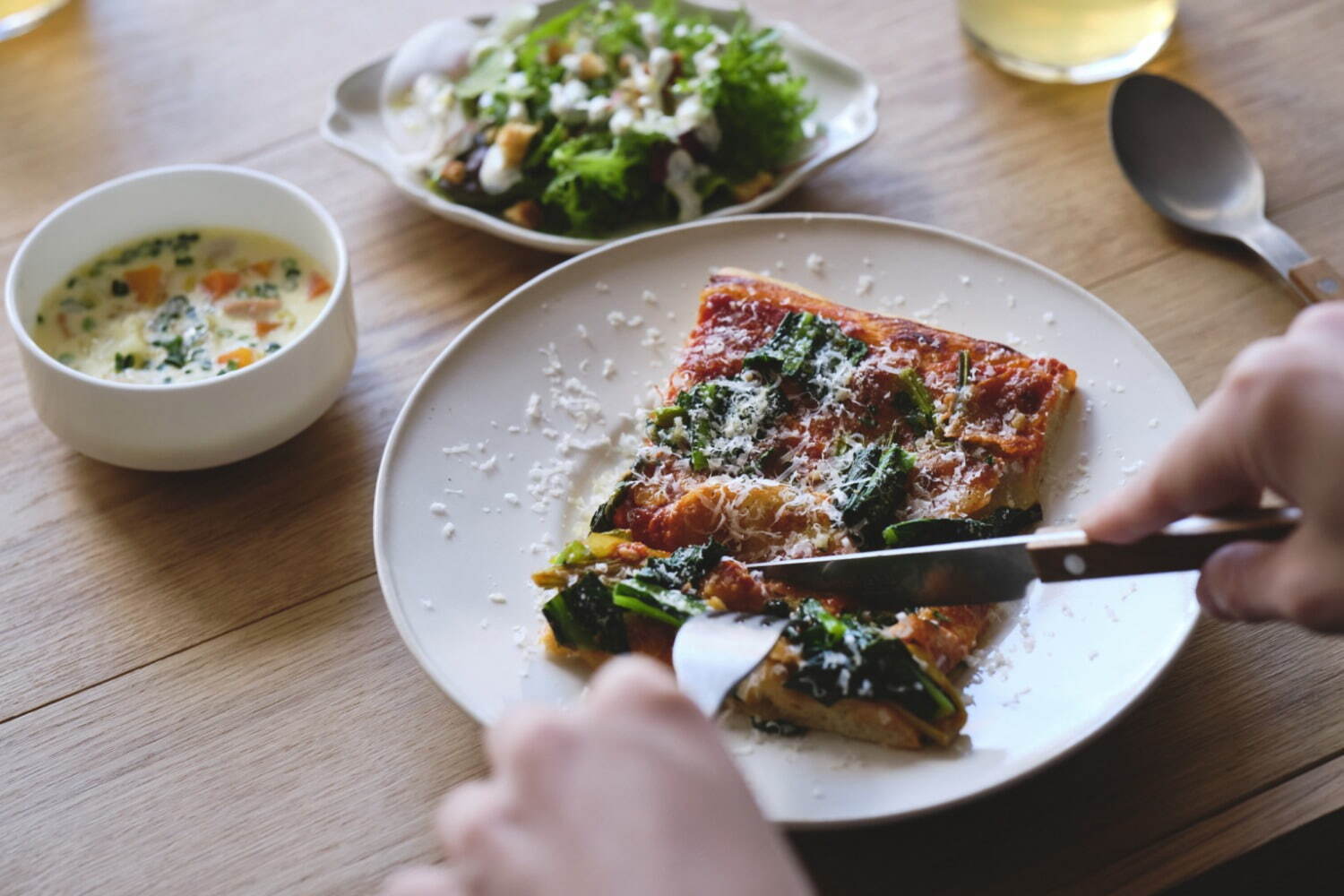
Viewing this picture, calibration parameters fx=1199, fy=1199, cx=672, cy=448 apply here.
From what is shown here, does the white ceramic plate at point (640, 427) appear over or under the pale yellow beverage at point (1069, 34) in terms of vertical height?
under

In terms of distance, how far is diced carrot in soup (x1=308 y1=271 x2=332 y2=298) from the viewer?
2332mm

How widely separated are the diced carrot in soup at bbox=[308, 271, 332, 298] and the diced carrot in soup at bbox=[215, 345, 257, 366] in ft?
0.58

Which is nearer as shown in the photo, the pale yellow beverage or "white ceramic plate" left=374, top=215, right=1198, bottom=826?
"white ceramic plate" left=374, top=215, right=1198, bottom=826

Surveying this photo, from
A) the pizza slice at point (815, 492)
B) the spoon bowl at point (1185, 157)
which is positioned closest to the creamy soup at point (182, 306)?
the pizza slice at point (815, 492)

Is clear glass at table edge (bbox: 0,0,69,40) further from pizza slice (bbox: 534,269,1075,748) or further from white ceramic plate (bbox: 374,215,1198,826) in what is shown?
pizza slice (bbox: 534,269,1075,748)

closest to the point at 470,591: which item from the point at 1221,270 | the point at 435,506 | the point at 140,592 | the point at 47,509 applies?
the point at 435,506

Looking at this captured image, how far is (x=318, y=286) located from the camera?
2.34 meters

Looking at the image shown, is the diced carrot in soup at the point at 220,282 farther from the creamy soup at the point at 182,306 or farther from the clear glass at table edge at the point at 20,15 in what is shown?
the clear glass at table edge at the point at 20,15

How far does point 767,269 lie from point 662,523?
66 centimetres

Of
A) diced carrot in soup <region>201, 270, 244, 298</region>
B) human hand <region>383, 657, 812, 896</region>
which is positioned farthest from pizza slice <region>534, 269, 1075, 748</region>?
diced carrot in soup <region>201, 270, 244, 298</region>

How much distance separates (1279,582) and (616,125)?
1776 mm

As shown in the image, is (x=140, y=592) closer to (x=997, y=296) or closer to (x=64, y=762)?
(x=64, y=762)

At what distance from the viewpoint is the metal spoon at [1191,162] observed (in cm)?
256

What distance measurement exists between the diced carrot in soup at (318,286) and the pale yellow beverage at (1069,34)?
177cm
